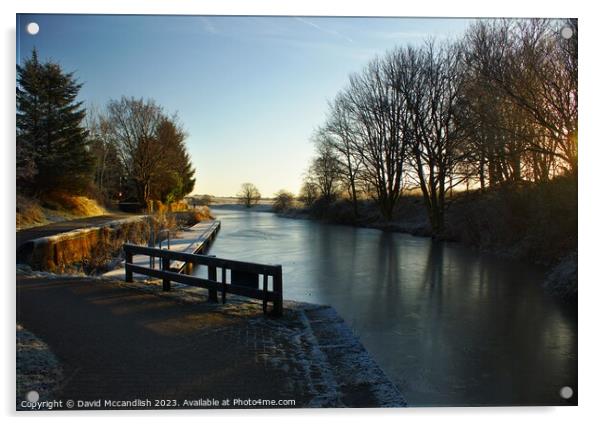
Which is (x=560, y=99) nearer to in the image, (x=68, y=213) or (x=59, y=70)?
(x=59, y=70)

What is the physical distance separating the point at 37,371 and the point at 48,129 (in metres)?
5.38

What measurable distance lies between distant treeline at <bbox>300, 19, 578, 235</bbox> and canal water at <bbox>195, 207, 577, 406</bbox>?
85.6 inches

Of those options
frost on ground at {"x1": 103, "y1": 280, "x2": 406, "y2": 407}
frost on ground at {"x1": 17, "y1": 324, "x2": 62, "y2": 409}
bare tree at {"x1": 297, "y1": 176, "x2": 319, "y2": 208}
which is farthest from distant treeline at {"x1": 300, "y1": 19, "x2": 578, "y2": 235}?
bare tree at {"x1": 297, "y1": 176, "x2": 319, "y2": 208}

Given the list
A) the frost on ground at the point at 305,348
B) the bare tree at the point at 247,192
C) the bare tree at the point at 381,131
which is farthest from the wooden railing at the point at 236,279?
the bare tree at the point at 381,131

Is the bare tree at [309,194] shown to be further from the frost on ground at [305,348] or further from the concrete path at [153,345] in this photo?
the concrete path at [153,345]

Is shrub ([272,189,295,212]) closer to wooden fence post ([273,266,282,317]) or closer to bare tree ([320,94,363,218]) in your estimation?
wooden fence post ([273,266,282,317])

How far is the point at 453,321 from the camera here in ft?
21.0

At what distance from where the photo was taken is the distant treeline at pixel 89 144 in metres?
5.19

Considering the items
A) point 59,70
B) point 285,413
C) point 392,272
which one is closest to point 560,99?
point 392,272

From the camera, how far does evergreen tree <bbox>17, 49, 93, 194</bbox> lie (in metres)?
4.65

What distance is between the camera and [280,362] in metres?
4.00

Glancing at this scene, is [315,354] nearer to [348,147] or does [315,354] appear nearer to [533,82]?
[533,82]

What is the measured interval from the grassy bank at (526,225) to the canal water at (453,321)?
449mm

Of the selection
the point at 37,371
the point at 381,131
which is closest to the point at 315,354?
the point at 37,371
